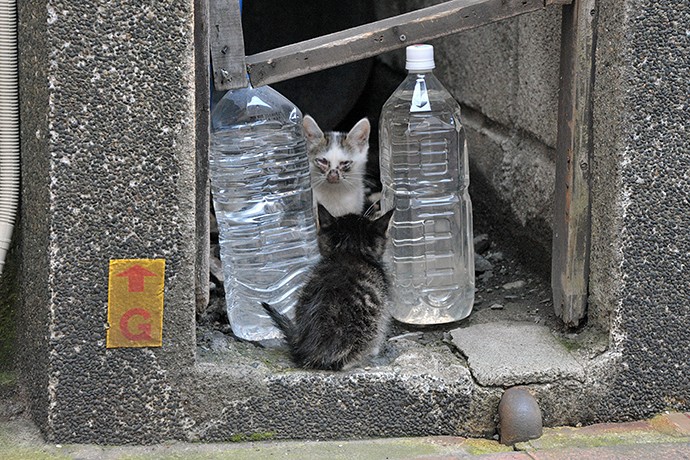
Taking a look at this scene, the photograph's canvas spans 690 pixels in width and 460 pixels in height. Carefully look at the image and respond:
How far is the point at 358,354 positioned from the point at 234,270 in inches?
29.2

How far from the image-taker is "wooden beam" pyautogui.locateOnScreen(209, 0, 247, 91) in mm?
2867

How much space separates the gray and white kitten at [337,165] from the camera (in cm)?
429

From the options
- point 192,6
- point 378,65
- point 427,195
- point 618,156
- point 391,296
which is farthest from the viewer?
point 378,65

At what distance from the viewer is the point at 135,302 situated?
8.82 feet

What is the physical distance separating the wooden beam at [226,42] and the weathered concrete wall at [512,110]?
1.14m

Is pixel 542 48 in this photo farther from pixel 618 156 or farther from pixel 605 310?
pixel 605 310

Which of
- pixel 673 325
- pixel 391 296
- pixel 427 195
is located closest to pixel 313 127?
pixel 427 195

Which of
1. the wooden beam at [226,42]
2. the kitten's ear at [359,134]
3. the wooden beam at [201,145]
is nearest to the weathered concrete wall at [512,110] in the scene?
the kitten's ear at [359,134]

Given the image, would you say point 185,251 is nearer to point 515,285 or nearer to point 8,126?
point 8,126

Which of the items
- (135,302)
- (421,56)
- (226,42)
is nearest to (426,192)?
(421,56)

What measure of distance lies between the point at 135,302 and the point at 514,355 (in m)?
1.20

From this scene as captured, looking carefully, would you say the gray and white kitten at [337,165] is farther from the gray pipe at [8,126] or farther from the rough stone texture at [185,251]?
the gray pipe at [8,126]

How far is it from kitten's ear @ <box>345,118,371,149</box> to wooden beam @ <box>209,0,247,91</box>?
5.10 ft

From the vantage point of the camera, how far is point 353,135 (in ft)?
14.5
